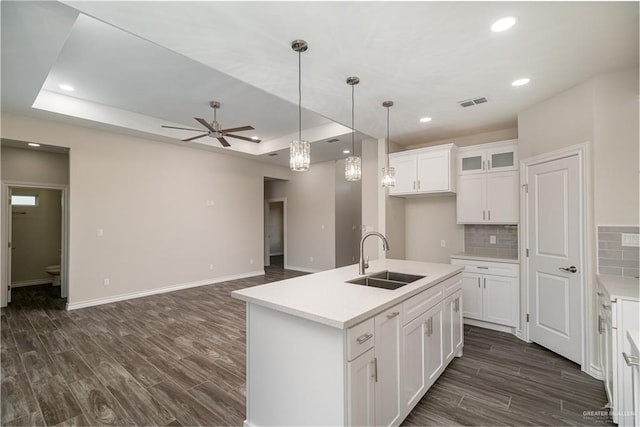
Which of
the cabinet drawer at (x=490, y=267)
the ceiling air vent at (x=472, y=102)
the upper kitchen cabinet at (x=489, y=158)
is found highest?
the ceiling air vent at (x=472, y=102)

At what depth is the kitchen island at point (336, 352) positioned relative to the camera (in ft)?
4.85

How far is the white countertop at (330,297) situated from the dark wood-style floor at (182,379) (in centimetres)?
94

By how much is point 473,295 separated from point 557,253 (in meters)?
1.18

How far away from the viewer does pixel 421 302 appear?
216 cm

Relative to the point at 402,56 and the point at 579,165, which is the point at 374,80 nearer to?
the point at 402,56

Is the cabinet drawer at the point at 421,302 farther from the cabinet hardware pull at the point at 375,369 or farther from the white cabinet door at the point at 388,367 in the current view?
the cabinet hardware pull at the point at 375,369

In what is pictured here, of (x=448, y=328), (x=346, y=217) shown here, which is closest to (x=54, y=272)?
(x=346, y=217)

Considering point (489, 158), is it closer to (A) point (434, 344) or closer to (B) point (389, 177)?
(B) point (389, 177)

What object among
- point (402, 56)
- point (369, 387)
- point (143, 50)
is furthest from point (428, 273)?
point (143, 50)

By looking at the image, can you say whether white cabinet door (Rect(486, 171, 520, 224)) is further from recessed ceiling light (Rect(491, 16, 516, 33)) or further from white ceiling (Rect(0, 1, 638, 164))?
recessed ceiling light (Rect(491, 16, 516, 33))

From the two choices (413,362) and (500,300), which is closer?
(413,362)

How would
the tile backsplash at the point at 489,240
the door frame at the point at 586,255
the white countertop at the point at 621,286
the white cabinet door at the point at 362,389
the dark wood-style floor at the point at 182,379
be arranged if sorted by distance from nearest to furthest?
the white cabinet door at the point at 362,389 < the white countertop at the point at 621,286 < the dark wood-style floor at the point at 182,379 < the door frame at the point at 586,255 < the tile backsplash at the point at 489,240

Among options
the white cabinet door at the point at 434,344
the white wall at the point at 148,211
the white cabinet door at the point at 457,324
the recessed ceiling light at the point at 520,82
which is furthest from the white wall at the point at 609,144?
the white wall at the point at 148,211

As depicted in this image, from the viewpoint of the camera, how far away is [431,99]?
3324 millimetres
